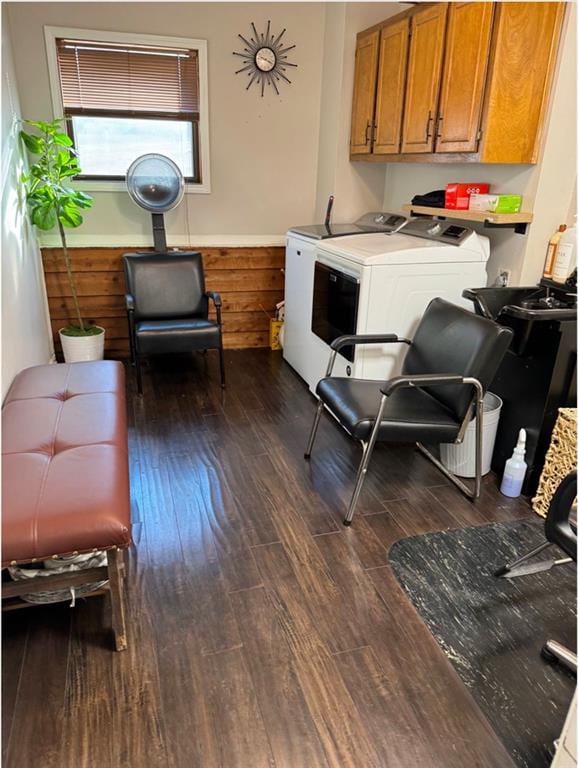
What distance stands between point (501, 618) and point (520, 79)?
2277 millimetres

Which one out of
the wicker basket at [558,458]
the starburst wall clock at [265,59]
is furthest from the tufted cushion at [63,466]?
the starburst wall clock at [265,59]

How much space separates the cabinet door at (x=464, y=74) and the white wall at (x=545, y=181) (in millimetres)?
284

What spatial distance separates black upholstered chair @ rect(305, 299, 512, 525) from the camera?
2.10 meters

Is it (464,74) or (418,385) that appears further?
(464,74)

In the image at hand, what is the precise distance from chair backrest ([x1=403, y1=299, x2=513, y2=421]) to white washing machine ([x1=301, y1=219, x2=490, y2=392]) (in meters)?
0.19

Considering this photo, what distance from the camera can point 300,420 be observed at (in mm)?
3070

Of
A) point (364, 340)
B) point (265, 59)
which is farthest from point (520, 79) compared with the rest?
point (265, 59)

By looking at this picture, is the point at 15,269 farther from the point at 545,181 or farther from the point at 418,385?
the point at 545,181

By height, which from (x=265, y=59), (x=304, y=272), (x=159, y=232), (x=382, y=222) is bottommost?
(x=304, y=272)

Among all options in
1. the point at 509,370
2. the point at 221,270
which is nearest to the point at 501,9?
the point at 509,370

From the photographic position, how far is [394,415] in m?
2.16

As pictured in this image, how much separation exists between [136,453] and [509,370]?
75.6 inches

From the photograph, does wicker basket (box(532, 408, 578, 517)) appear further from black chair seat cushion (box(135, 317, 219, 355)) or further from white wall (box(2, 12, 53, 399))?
white wall (box(2, 12, 53, 399))

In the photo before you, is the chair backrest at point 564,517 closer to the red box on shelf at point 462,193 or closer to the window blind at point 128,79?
the red box on shelf at point 462,193
